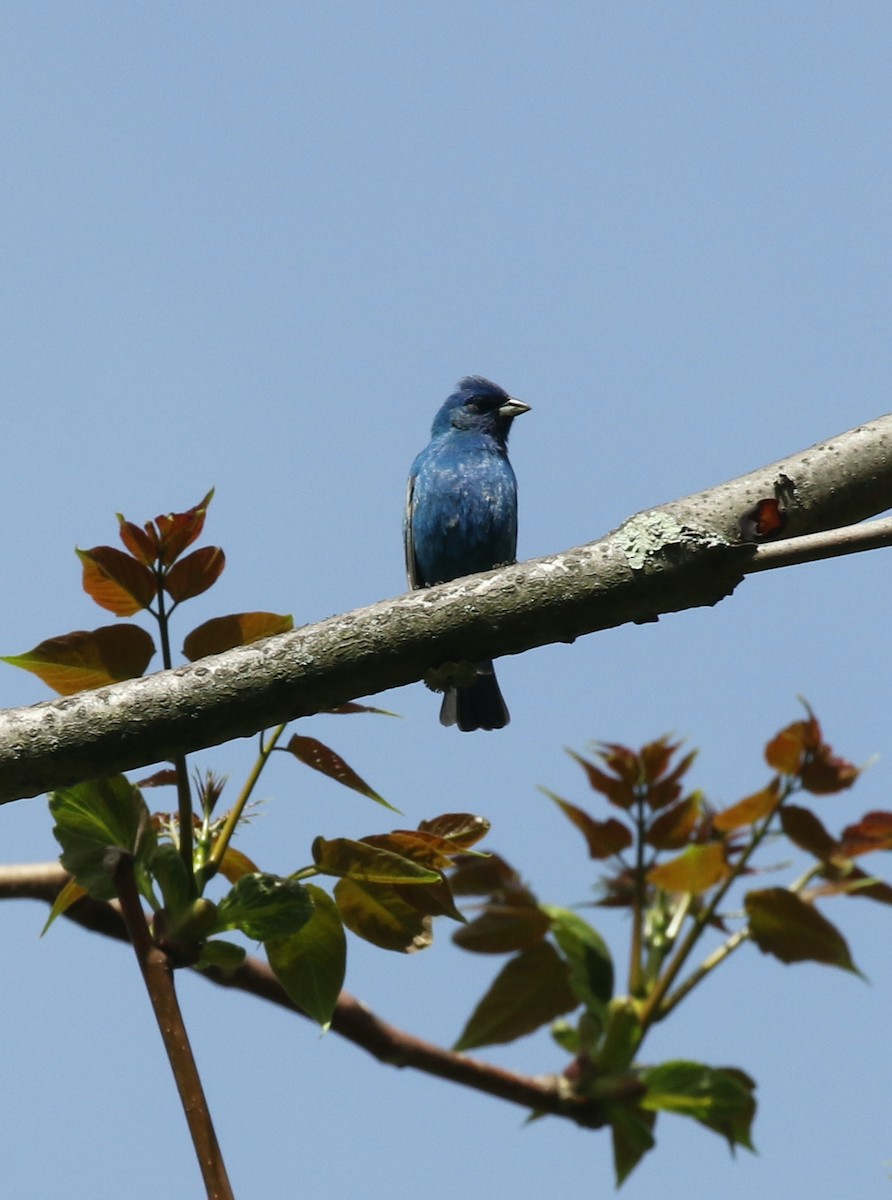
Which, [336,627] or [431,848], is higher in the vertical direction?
[336,627]

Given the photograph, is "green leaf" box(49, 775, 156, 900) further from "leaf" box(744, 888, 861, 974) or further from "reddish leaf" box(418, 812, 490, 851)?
"leaf" box(744, 888, 861, 974)

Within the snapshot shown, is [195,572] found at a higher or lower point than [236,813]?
higher

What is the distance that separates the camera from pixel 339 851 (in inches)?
119

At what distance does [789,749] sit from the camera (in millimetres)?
2605

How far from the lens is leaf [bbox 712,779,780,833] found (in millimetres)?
2555

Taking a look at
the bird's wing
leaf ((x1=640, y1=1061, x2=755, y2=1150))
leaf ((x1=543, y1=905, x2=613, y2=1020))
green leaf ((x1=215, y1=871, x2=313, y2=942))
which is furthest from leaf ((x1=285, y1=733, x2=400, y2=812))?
the bird's wing

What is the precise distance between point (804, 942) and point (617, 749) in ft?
1.46

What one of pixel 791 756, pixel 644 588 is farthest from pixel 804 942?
pixel 644 588

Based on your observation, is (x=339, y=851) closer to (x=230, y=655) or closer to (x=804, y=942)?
(x=230, y=655)

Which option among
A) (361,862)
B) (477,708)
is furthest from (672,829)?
(477,708)

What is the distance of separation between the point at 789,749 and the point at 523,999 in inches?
24.4

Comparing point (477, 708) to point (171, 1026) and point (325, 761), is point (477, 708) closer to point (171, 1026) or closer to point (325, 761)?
point (325, 761)

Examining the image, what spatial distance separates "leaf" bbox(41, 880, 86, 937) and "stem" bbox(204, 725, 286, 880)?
9.7 inches

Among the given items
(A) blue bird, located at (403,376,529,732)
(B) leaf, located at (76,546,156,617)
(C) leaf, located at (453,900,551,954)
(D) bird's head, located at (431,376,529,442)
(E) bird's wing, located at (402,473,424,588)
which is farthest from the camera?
(D) bird's head, located at (431,376,529,442)
